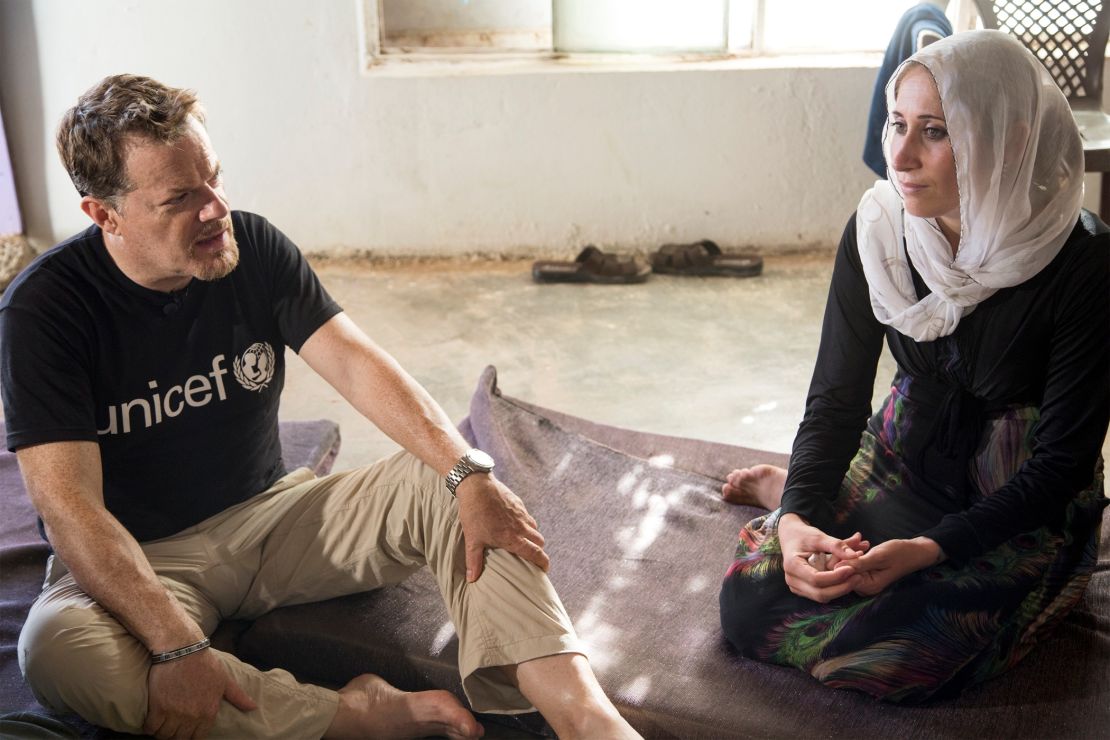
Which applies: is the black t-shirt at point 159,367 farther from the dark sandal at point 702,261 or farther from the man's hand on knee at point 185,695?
the dark sandal at point 702,261

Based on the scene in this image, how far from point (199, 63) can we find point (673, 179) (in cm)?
208

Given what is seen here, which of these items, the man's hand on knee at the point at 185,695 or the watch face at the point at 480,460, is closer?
the man's hand on knee at the point at 185,695

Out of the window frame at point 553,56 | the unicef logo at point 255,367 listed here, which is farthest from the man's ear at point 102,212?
the window frame at point 553,56

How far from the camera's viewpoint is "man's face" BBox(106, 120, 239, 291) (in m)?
2.03

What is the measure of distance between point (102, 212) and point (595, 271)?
3070 millimetres

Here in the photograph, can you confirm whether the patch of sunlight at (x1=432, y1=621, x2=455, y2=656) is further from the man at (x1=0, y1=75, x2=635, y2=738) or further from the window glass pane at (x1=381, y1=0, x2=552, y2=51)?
the window glass pane at (x1=381, y1=0, x2=552, y2=51)

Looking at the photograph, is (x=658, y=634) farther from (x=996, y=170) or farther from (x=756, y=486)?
(x=996, y=170)

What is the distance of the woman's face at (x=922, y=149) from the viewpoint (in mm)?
1911

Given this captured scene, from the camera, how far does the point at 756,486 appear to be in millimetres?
2693

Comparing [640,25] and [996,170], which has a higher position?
[640,25]

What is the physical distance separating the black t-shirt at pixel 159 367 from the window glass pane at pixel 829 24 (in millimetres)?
3431

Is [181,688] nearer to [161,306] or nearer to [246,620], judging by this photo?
[246,620]

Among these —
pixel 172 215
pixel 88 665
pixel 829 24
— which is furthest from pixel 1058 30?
pixel 88 665

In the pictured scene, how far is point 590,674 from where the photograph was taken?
192 centimetres
